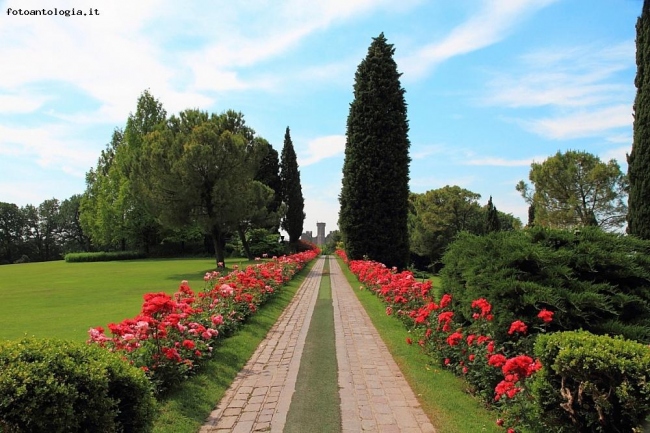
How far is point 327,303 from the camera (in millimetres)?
12062

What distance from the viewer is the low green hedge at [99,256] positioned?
136 ft

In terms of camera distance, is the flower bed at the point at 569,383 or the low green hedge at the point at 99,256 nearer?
the flower bed at the point at 569,383

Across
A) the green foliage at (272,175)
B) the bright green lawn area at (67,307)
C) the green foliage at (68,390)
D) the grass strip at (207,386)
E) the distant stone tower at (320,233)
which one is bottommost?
the grass strip at (207,386)

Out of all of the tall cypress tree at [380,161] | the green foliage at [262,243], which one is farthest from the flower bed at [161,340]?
the green foliage at [262,243]

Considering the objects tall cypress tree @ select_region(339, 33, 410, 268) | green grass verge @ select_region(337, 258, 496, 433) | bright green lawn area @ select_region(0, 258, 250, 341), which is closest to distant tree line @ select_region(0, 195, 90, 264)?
bright green lawn area @ select_region(0, 258, 250, 341)

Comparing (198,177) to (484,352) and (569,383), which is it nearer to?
(484,352)

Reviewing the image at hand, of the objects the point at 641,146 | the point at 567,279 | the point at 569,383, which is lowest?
the point at 569,383

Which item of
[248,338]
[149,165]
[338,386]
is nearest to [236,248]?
[149,165]

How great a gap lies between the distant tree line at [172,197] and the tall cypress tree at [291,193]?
0.36ft

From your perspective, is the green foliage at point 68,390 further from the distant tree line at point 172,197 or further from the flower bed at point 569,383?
the distant tree line at point 172,197

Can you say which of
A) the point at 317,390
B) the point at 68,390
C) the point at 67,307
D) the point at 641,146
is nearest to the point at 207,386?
the point at 317,390

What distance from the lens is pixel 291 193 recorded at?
150 ft

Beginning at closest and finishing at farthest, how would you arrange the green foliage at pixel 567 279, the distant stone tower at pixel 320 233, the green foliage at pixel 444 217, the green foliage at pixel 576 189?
the green foliage at pixel 567 279, the green foliage at pixel 576 189, the green foliage at pixel 444 217, the distant stone tower at pixel 320 233

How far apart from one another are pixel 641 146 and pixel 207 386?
43.1ft
